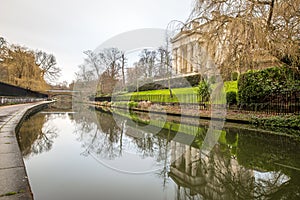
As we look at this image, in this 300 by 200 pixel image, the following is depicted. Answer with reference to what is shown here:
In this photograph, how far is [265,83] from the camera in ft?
31.6

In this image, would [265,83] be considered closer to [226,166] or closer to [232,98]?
[232,98]

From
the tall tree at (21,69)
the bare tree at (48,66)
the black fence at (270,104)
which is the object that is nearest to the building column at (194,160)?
the black fence at (270,104)

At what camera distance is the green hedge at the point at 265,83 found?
864cm

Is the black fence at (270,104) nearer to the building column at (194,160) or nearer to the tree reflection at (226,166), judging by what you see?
the tree reflection at (226,166)

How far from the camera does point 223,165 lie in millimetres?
3293

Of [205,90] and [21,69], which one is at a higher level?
[21,69]

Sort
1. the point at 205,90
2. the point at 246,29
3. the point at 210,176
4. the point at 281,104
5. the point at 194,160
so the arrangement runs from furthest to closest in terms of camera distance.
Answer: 1. the point at 205,90
2. the point at 281,104
3. the point at 246,29
4. the point at 194,160
5. the point at 210,176

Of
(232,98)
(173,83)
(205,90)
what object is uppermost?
(173,83)

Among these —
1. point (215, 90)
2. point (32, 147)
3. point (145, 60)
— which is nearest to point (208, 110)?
point (215, 90)

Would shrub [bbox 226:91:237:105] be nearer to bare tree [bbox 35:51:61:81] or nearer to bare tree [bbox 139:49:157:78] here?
bare tree [bbox 139:49:157:78]

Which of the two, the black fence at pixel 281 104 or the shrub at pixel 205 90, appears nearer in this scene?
the black fence at pixel 281 104

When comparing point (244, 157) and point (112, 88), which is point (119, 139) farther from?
point (112, 88)

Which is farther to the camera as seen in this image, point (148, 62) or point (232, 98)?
point (148, 62)

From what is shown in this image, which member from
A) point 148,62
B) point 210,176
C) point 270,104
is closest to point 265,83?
point 270,104
